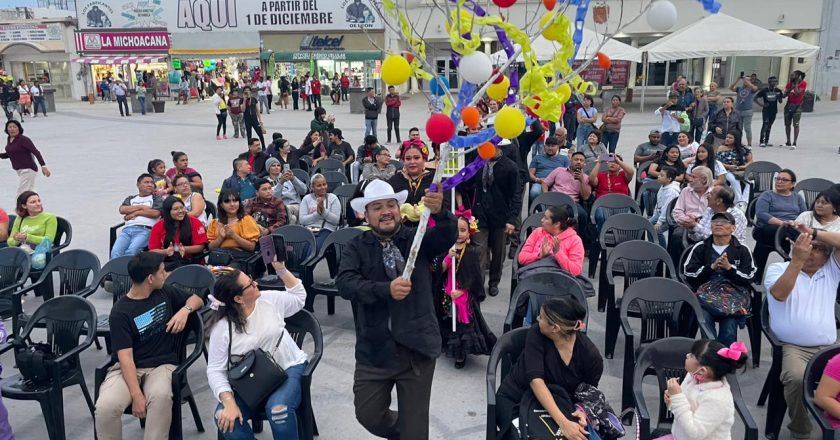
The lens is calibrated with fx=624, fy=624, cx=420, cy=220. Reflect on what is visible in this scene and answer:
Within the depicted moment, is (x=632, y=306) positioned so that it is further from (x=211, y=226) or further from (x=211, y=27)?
(x=211, y=27)

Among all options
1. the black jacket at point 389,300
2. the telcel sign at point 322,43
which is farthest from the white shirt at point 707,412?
the telcel sign at point 322,43

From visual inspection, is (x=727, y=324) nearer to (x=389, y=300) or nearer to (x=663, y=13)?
(x=663, y=13)

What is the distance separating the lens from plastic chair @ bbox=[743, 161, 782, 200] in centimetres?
922

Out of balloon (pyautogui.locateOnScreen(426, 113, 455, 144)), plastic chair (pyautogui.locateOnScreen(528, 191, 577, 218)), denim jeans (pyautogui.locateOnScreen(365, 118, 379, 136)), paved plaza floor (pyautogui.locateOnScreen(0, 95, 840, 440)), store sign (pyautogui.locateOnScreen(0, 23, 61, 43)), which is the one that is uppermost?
store sign (pyautogui.locateOnScreen(0, 23, 61, 43))

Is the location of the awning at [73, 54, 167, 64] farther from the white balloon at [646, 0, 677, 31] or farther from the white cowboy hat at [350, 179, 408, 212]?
the white balloon at [646, 0, 677, 31]

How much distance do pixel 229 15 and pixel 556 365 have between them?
35.3 meters

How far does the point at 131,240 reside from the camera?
7.16 meters

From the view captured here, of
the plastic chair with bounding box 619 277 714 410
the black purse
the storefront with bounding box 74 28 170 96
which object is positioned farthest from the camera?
the storefront with bounding box 74 28 170 96

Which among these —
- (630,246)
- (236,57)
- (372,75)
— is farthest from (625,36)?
(630,246)

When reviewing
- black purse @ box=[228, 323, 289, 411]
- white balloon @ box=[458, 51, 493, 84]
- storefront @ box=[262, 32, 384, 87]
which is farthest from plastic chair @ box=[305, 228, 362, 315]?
storefront @ box=[262, 32, 384, 87]

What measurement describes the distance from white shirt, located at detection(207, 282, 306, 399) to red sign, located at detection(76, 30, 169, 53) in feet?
120

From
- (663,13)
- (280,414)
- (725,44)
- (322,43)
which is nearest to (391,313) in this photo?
(280,414)

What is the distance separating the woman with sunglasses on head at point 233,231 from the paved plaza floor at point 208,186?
1.03 meters

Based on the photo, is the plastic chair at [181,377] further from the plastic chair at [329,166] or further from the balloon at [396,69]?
the plastic chair at [329,166]
